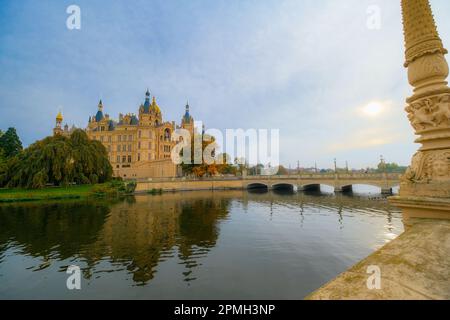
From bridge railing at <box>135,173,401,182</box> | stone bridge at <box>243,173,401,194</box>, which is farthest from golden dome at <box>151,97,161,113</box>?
stone bridge at <box>243,173,401,194</box>

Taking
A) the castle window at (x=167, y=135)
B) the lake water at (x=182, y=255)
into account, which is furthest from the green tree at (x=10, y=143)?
the lake water at (x=182, y=255)

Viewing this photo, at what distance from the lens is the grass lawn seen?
32344mm

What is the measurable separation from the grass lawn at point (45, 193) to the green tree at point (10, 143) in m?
26.8

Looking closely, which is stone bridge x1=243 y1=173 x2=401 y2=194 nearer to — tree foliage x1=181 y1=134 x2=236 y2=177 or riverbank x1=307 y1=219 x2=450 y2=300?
tree foliage x1=181 y1=134 x2=236 y2=177

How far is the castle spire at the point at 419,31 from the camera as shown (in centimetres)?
534

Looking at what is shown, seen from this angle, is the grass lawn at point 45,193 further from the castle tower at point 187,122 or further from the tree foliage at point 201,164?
the castle tower at point 187,122

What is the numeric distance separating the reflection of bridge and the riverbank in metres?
40.4

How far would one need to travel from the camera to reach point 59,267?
976cm
